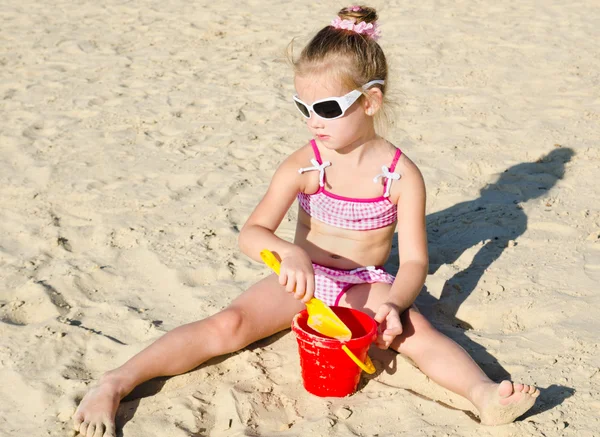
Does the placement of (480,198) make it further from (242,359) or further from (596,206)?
(242,359)

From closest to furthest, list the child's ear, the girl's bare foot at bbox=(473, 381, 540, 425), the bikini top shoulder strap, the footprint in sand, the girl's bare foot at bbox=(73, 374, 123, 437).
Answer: the girl's bare foot at bbox=(473, 381, 540, 425) → the girl's bare foot at bbox=(73, 374, 123, 437) → the child's ear → the bikini top shoulder strap → the footprint in sand

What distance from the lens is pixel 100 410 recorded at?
241 centimetres

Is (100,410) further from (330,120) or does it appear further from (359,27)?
(359,27)

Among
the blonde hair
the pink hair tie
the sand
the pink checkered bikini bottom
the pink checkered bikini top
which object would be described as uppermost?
the pink hair tie

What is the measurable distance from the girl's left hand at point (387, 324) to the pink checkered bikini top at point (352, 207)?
0.41 metres

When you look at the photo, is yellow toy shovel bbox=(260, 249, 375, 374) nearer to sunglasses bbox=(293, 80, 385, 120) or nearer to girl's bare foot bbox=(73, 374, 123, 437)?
sunglasses bbox=(293, 80, 385, 120)

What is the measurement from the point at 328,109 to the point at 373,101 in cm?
20

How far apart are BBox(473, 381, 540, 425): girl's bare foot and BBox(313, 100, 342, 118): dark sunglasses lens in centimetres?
101

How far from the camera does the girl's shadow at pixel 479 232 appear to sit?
9.94 feet

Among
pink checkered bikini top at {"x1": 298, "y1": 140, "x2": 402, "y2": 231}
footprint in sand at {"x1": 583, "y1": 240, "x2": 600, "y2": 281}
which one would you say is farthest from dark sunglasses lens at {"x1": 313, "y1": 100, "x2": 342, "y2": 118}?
footprint in sand at {"x1": 583, "y1": 240, "x2": 600, "y2": 281}

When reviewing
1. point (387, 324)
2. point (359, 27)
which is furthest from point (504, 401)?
point (359, 27)

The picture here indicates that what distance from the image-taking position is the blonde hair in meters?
2.65

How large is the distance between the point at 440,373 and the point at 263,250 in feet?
2.29

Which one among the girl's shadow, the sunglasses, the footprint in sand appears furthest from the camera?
the footprint in sand
